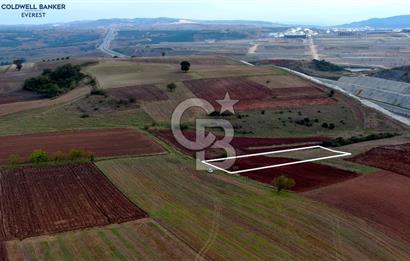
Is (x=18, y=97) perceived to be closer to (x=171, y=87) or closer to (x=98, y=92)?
(x=98, y=92)

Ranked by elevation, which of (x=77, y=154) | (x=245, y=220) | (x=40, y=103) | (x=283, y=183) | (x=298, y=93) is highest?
(x=283, y=183)

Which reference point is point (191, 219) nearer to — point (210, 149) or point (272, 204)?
point (272, 204)

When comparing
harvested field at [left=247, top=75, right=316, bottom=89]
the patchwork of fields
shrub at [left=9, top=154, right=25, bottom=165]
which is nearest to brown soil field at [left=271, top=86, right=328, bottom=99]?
harvested field at [left=247, top=75, right=316, bottom=89]

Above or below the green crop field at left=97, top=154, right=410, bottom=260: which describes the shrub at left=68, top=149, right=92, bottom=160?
below

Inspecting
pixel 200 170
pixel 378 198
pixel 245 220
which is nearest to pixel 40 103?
pixel 200 170

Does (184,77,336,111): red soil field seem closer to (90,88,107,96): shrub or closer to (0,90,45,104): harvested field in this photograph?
(90,88,107,96): shrub
